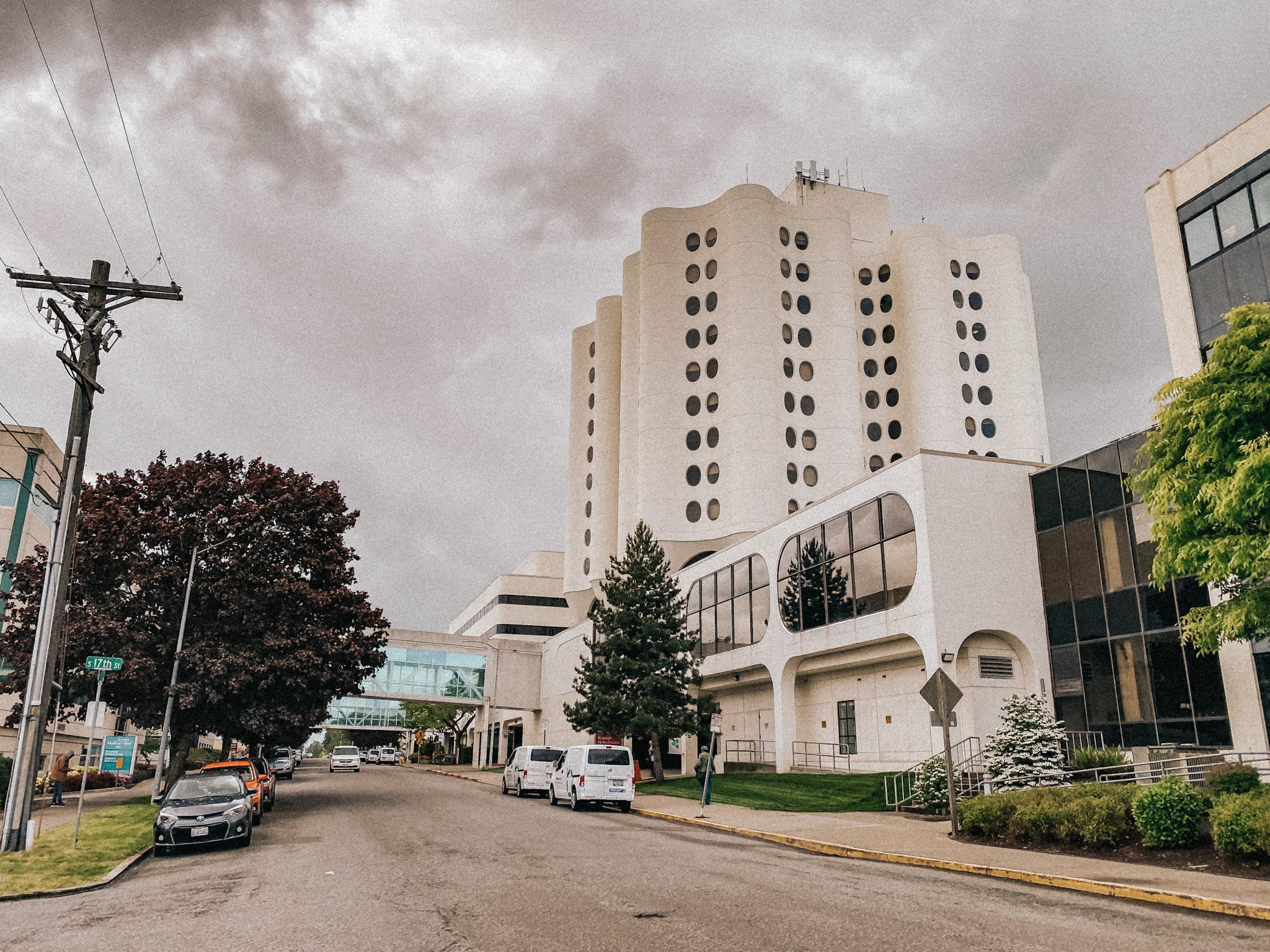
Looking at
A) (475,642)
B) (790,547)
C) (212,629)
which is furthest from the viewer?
(475,642)

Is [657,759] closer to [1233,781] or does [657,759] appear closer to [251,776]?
[251,776]

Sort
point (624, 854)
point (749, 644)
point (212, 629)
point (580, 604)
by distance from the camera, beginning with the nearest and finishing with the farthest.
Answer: point (624, 854)
point (212, 629)
point (749, 644)
point (580, 604)

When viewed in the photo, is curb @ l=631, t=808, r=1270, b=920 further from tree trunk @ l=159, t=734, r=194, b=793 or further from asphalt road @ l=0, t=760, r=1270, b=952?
tree trunk @ l=159, t=734, r=194, b=793

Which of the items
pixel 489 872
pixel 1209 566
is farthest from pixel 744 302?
pixel 489 872

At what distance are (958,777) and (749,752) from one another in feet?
63.1

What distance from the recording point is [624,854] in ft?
47.0

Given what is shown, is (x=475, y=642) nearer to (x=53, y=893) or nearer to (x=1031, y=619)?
(x=1031, y=619)

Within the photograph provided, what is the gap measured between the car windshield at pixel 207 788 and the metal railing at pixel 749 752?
2538cm

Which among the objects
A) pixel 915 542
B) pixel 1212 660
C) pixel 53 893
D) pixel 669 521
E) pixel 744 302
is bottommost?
pixel 53 893

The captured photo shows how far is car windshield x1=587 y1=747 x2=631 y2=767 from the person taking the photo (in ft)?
85.1

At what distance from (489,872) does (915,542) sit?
20.6 meters

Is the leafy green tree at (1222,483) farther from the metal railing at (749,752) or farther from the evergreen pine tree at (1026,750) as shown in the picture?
the metal railing at (749,752)

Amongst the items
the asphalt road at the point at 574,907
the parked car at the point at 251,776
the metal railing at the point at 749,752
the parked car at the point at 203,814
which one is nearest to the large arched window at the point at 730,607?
the metal railing at the point at 749,752

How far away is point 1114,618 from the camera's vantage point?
26.0 metres
